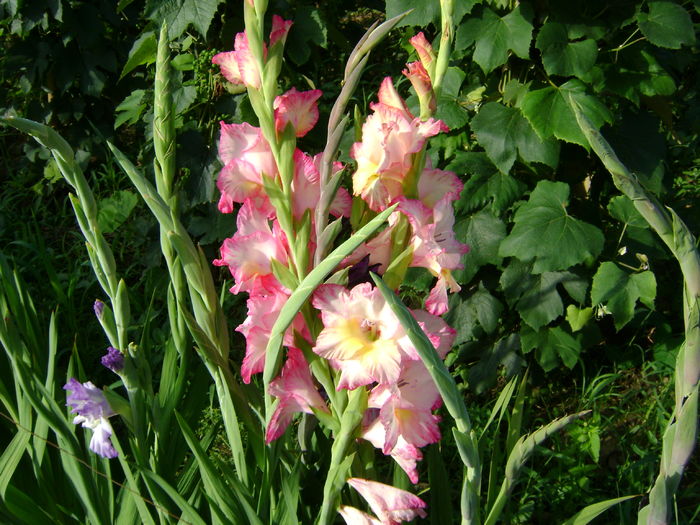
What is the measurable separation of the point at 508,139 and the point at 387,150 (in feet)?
3.90

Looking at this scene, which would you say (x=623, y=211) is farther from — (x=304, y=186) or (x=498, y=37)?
(x=304, y=186)

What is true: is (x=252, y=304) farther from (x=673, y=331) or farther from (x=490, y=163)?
(x=673, y=331)

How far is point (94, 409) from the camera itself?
2.83 ft

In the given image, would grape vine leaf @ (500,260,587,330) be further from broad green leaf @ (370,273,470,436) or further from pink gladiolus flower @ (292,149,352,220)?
broad green leaf @ (370,273,470,436)

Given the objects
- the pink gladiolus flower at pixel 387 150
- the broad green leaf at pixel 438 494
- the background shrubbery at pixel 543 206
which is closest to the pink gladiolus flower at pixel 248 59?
the pink gladiolus flower at pixel 387 150

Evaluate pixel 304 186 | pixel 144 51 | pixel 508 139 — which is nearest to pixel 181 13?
pixel 144 51

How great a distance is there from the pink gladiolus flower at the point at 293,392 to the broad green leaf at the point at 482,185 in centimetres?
120

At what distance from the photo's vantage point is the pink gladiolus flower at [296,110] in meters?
0.78

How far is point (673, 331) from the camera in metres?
2.42

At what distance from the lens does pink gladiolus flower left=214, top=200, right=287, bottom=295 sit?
0.80 metres

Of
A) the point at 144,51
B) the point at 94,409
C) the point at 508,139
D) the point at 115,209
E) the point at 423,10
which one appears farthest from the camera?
the point at 115,209

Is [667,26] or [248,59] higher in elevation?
[248,59]

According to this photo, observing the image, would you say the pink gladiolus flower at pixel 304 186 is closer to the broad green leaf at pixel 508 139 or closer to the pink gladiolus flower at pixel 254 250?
the pink gladiolus flower at pixel 254 250

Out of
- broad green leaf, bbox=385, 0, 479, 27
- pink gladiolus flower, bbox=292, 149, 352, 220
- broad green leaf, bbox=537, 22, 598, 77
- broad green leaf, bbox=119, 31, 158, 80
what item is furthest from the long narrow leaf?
broad green leaf, bbox=119, 31, 158, 80
